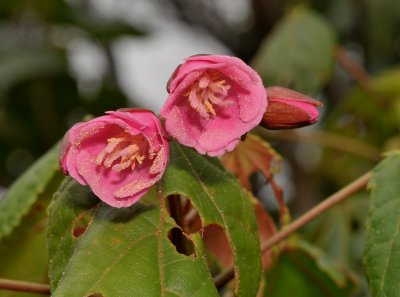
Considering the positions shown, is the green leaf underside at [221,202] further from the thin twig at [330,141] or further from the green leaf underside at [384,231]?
the thin twig at [330,141]

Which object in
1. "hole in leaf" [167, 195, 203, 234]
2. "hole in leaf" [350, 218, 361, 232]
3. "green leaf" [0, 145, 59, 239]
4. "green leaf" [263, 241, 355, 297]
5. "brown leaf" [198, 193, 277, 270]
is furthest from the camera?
"hole in leaf" [350, 218, 361, 232]

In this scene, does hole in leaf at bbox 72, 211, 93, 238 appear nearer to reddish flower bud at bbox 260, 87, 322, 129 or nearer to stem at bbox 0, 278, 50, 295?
stem at bbox 0, 278, 50, 295

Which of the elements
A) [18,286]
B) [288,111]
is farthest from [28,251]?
[288,111]

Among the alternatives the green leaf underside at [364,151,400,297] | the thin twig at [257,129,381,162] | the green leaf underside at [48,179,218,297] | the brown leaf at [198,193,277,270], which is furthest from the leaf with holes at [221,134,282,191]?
the thin twig at [257,129,381,162]

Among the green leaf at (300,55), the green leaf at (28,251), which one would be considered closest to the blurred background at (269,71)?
the green leaf at (300,55)

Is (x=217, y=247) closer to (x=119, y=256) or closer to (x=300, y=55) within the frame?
(x=119, y=256)

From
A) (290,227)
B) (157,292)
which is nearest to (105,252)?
(157,292)

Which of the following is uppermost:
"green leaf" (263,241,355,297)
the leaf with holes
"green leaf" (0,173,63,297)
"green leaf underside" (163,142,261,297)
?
"green leaf underside" (163,142,261,297)
